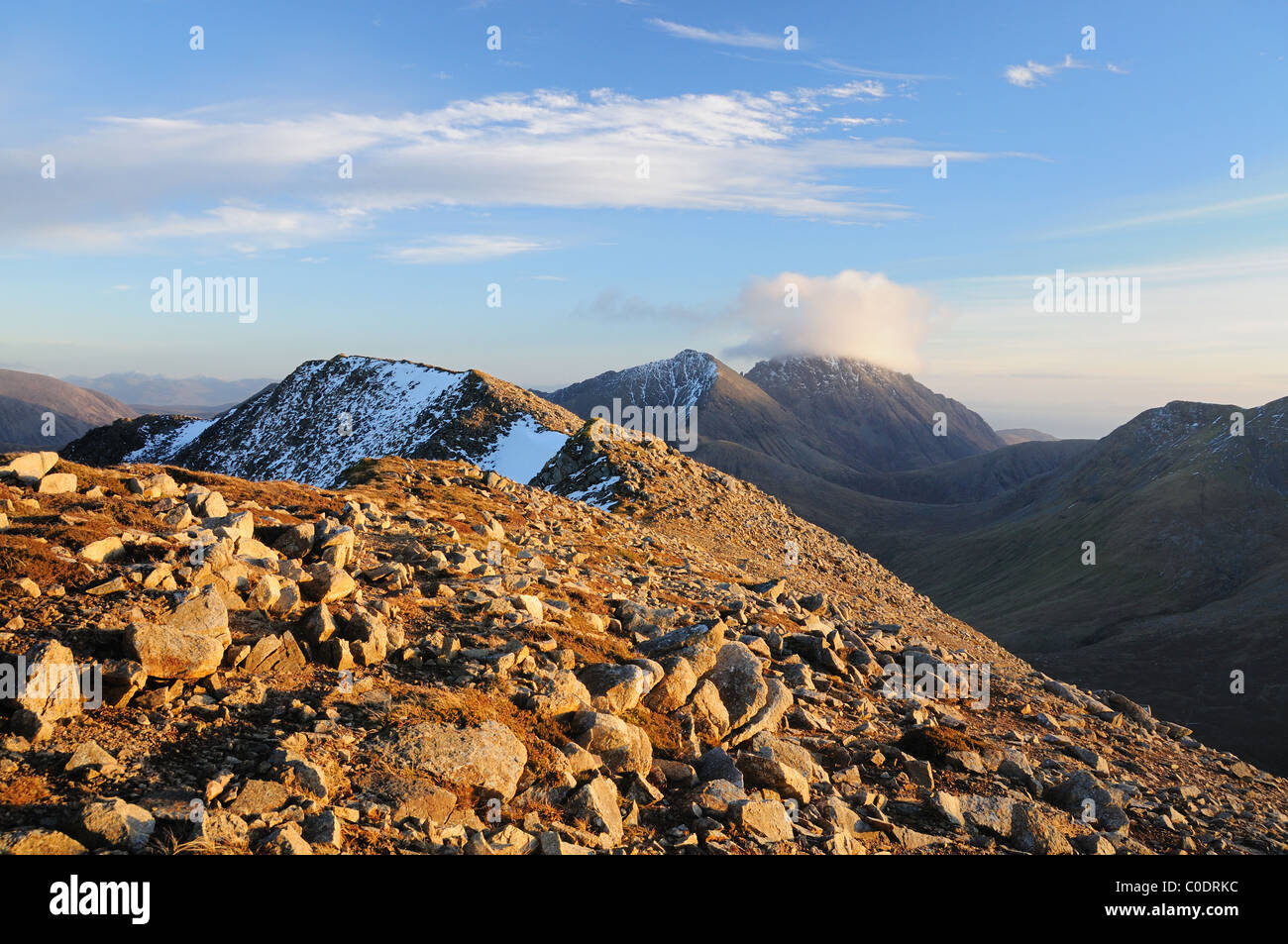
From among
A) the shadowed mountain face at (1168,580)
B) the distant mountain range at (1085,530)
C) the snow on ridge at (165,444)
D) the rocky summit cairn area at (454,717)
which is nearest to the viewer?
the rocky summit cairn area at (454,717)

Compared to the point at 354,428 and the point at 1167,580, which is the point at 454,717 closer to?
the point at 354,428

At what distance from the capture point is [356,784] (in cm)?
820

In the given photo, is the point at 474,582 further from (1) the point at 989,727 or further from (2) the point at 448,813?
(1) the point at 989,727

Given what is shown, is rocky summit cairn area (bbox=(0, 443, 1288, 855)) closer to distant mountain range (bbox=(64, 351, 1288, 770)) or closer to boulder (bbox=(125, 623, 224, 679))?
boulder (bbox=(125, 623, 224, 679))

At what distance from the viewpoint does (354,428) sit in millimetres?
99438

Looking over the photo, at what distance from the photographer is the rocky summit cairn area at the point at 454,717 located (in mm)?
7730

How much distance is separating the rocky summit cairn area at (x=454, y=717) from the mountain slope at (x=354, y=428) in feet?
162

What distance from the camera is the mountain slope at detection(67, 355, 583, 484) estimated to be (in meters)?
81.2

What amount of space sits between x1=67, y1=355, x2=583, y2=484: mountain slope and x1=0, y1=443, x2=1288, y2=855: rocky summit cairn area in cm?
4941

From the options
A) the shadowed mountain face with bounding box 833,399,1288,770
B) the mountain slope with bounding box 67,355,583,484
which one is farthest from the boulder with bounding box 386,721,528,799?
the shadowed mountain face with bounding box 833,399,1288,770

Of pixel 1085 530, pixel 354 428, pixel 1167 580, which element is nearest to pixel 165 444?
pixel 354 428

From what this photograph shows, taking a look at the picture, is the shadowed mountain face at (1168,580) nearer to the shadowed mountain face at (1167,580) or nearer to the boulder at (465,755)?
the shadowed mountain face at (1167,580)

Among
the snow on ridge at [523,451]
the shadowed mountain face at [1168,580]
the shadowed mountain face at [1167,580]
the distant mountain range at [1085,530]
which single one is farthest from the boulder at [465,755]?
the shadowed mountain face at [1168,580]
